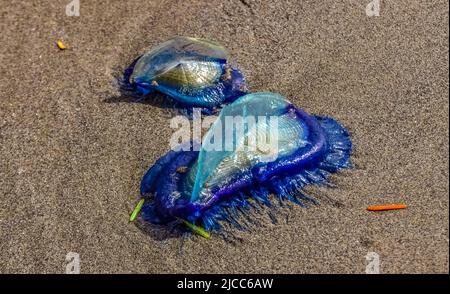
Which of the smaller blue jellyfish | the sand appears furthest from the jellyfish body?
the smaller blue jellyfish

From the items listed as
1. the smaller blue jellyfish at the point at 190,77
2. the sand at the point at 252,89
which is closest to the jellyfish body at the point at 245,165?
the sand at the point at 252,89

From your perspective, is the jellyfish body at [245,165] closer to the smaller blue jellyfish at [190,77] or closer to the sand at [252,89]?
the sand at [252,89]

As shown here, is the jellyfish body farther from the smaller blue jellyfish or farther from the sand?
the smaller blue jellyfish

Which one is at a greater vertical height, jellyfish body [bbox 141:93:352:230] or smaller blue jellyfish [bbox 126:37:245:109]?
smaller blue jellyfish [bbox 126:37:245:109]

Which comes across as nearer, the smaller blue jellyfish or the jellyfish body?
the jellyfish body

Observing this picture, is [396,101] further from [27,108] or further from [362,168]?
[27,108]

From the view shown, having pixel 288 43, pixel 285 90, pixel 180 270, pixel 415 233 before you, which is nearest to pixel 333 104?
pixel 285 90
